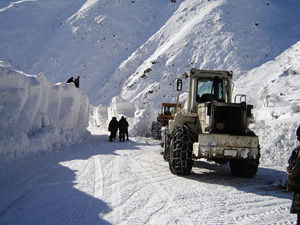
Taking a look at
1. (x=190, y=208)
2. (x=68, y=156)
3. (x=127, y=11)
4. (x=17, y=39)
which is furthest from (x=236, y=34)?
(x=17, y=39)

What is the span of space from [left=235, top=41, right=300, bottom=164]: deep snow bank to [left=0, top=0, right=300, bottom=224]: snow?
6cm

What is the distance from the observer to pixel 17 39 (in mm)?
51031

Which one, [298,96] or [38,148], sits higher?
[298,96]

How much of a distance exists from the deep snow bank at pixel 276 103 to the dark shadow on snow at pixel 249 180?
1975 mm

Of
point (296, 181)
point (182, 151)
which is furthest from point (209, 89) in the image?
point (296, 181)

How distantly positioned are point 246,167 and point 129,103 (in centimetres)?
1823

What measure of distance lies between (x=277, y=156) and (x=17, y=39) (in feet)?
177

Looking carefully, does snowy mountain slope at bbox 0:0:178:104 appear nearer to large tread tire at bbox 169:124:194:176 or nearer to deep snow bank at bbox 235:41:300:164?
deep snow bank at bbox 235:41:300:164

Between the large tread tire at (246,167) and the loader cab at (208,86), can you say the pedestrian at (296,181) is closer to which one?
the large tread tire at (246,167)

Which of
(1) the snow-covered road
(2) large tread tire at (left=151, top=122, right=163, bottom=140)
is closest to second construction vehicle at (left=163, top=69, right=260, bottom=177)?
(1) the snow-covered road

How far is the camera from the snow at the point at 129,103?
13.2 ft

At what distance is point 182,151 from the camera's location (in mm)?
5727

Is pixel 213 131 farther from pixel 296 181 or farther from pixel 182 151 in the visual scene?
pixel 296 181

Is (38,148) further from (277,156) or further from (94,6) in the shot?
(94,6)
